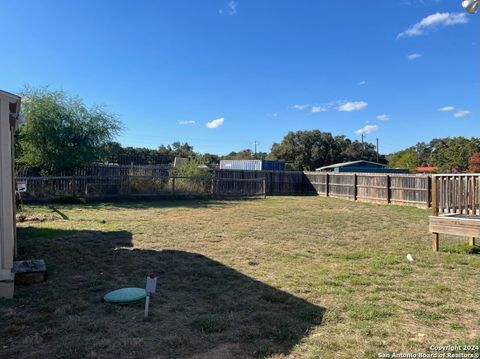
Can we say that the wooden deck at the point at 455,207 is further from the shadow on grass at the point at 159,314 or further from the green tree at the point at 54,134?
the green tree at the point at 54,134

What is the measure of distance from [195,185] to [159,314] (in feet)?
52.5

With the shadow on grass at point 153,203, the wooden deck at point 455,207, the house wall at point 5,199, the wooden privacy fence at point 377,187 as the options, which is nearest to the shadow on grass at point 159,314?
the house wall at point 5,199

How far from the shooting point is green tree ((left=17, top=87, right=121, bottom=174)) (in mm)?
15805

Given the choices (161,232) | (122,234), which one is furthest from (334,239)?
(122,234)

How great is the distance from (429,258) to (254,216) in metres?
6.40

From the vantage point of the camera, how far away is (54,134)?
16.1 m

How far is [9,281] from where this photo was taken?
14.0ft

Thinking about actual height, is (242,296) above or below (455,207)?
below

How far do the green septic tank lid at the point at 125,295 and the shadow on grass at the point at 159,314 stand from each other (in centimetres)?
8

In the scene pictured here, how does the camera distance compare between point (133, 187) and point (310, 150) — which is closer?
point (133, 187)

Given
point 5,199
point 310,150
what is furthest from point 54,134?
point 310,150

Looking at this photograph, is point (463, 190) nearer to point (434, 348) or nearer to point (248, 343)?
point (434, 348)

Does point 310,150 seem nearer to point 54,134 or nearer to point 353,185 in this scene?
point 353,185

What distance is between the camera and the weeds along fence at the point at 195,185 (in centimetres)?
1568
